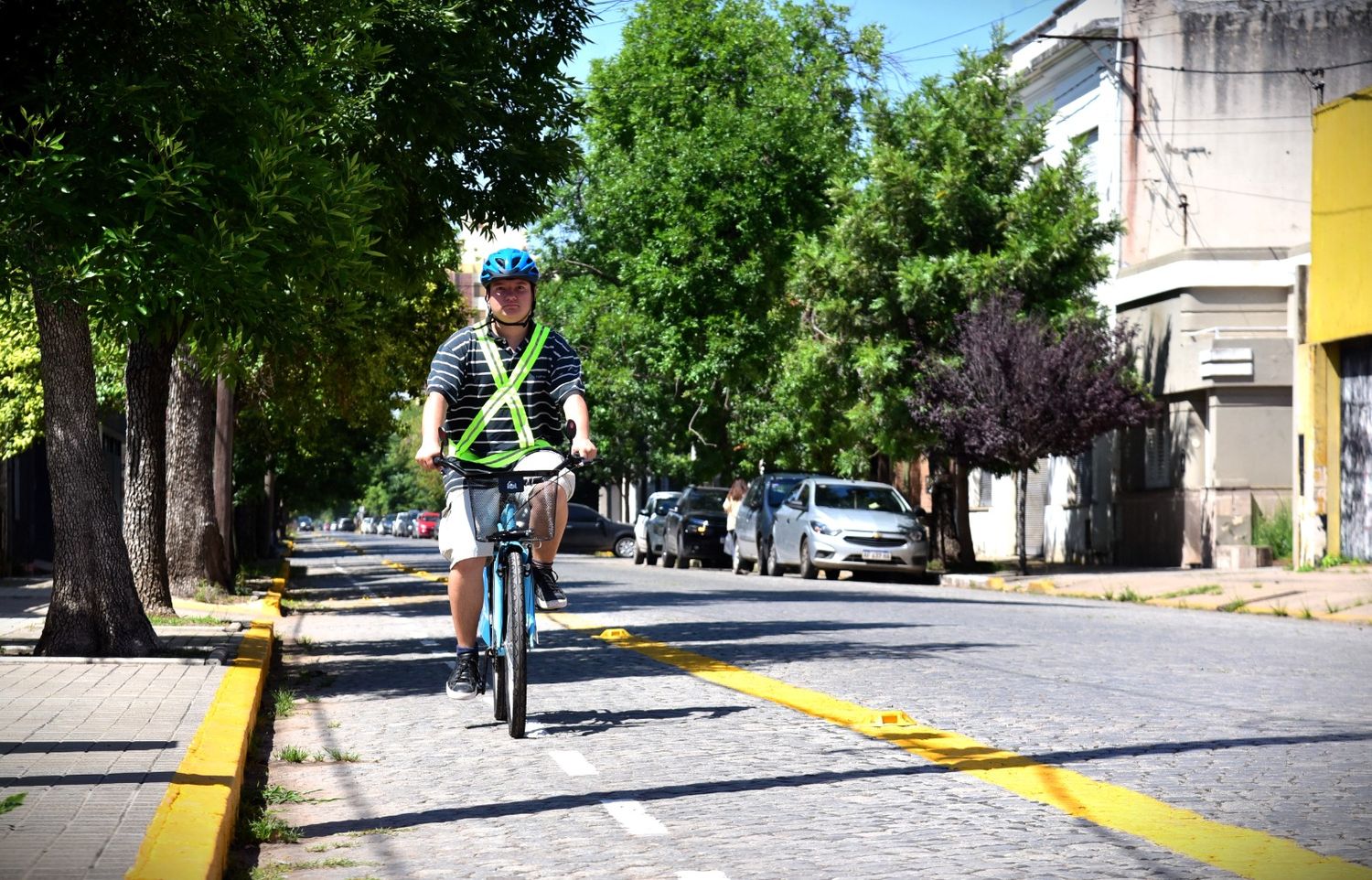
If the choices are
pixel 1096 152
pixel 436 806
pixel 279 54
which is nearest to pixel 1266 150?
pixel 1096 152

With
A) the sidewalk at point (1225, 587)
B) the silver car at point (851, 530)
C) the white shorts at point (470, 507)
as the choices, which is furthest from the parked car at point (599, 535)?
the white shorts at point (470, 507)

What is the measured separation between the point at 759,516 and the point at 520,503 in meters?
24.3

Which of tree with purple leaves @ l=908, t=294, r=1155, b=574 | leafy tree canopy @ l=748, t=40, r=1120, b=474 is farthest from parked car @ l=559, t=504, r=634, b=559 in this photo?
tree with purple leaves @ l=908, t=294, r=1155, b=574

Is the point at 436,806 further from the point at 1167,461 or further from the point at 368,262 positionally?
the point at 1167,461

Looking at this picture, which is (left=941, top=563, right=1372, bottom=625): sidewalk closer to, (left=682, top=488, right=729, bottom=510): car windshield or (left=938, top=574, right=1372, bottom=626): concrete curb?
(left=938, top=574, right=1372, bottom=626): concrete curb

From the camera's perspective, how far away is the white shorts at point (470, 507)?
7.98 metres

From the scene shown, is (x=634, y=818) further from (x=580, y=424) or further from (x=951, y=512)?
(x=951, y=512)

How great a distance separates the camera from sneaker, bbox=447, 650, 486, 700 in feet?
28.0

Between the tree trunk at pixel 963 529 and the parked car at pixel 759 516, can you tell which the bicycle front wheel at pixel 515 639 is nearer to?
the parked car at pixel 759 516

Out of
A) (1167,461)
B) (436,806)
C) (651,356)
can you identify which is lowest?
(436,806)

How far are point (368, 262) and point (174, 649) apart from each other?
334 cm

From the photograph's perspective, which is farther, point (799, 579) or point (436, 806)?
point (799, 579)

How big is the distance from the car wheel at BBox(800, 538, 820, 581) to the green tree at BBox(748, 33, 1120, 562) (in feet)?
8.86

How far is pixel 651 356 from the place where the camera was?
42.0m
